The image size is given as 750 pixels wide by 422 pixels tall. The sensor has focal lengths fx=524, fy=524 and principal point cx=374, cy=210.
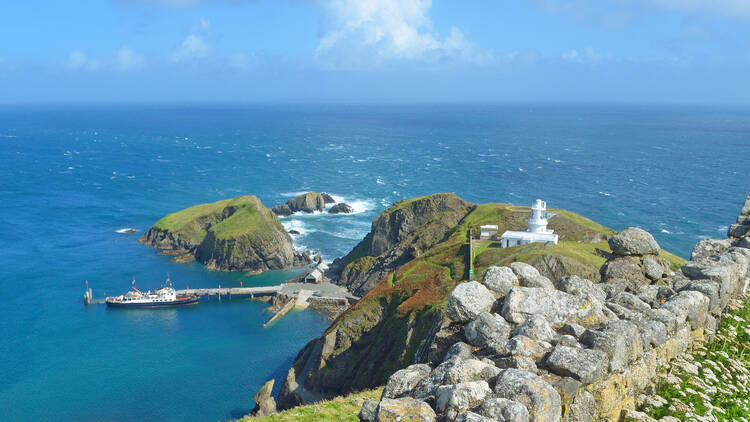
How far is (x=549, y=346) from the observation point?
14156mm

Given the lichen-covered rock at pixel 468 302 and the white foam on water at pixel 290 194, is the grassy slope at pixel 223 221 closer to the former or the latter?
the white foam on water at pixel 290 194

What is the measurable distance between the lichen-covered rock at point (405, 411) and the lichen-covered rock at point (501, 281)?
7.12 metres

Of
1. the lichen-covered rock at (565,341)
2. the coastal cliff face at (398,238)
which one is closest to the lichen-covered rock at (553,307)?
the lichen-covered rock at (565,341)

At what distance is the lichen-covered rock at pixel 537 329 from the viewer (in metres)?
14.5

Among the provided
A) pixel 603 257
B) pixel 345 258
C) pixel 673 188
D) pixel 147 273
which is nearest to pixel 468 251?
pixel 603 257

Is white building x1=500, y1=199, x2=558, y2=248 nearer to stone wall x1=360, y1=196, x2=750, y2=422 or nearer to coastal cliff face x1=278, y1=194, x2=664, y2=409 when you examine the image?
coastal cliff face x1=278, y1=194, x2=664, y2=409

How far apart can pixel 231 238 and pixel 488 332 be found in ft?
356

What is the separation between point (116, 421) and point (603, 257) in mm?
59456

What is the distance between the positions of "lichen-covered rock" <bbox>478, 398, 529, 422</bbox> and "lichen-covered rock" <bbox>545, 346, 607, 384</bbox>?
7.70 feet

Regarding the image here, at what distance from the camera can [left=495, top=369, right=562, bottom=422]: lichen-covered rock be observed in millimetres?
11484

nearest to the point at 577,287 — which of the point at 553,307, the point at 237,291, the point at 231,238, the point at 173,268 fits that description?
the point at 553,307

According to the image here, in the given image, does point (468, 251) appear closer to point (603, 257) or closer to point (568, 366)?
point (603, 257)

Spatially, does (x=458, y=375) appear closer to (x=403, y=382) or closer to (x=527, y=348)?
(x=403, y=382)

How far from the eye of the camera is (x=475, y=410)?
11.4 meters
